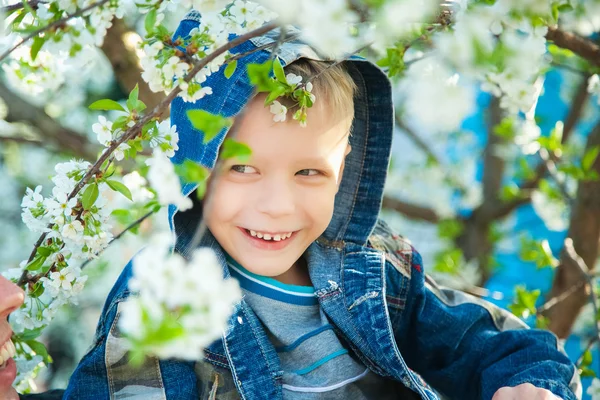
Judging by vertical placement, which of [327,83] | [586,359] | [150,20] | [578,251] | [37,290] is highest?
[150,20]

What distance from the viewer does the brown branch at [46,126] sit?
7.66 feet

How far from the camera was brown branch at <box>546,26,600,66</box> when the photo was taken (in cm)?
152

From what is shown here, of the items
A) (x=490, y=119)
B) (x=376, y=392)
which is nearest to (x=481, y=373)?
(x=376, y=392)

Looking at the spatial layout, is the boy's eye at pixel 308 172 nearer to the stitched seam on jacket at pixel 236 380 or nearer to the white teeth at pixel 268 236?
the white teeth at pixel 268 236

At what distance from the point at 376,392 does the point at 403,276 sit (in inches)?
10.6

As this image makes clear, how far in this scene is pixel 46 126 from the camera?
2.38 m

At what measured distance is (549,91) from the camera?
400 centimetres

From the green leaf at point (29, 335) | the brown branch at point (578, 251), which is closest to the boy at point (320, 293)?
the green leaf at point (29, 335)

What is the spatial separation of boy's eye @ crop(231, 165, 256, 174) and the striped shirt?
0.26 meters

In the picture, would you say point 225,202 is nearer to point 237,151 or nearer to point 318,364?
point 318,364

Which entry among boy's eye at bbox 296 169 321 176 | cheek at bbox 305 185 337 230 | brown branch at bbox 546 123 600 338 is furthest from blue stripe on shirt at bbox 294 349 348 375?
brown branch at bbox 546 123 600 338

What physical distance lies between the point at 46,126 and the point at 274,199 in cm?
141

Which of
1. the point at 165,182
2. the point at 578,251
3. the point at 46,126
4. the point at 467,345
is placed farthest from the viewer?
the point at 46,126

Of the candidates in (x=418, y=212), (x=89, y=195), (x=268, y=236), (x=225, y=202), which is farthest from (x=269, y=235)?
(x=418, y=212)
